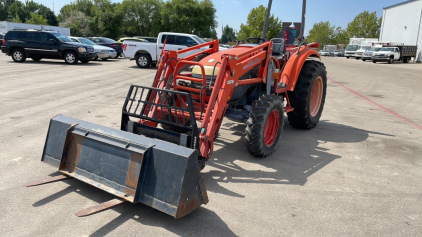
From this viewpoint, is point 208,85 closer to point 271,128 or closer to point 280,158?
point 271,128

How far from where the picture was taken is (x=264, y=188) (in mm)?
4375

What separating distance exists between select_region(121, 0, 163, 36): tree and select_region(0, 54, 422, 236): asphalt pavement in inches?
2354

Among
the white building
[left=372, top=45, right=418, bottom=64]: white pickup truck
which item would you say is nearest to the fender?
[left=372, top=45, right=418, bottom=64]: white pickup truck

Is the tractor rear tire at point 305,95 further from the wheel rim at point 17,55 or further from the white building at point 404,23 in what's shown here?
the white building at point 404,23

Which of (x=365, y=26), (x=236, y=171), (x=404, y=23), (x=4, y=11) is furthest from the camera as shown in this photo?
(x=4, y=11)

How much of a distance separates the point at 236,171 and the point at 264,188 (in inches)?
24.1

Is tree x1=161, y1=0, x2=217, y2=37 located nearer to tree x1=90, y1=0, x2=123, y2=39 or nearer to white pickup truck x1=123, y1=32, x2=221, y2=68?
tree x1=90, y1=0, x2=123, y2=39

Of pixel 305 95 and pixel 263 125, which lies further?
pixel 305 95

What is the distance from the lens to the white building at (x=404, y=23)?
44.6 meters

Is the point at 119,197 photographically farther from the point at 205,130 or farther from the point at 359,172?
the point at 359,172

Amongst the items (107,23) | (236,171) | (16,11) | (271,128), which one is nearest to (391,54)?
(271,128)

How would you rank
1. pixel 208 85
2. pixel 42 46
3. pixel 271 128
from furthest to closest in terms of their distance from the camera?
1. pixel 42 46
2. pixel 271 128
3. pixel 208 85

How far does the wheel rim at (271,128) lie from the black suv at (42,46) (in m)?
15.8

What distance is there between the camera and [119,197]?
3570 mm
